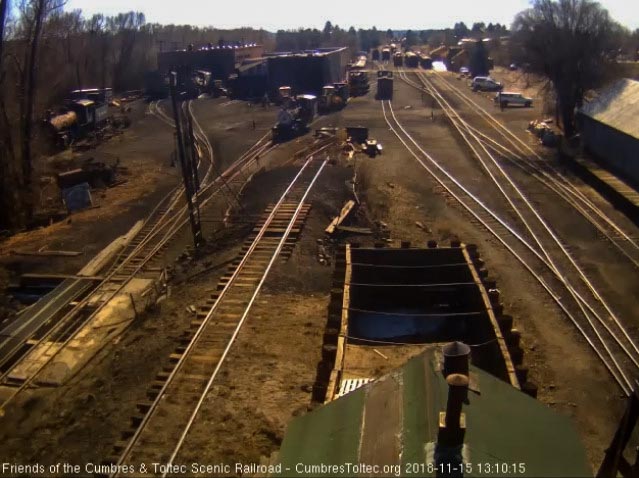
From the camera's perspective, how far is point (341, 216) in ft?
63.0

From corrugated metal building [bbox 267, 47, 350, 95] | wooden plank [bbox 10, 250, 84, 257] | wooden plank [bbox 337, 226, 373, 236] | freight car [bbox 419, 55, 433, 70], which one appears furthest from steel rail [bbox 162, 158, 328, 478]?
freight car [bbox 419, 55, 433, 70]

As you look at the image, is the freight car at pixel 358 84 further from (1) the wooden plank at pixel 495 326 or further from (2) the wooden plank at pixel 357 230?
(1) the wooden plank at pixel 495 326

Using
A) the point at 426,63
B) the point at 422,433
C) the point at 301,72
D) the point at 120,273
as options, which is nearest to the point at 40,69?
the point at 301,72

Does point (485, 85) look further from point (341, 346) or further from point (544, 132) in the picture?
point (341, 346)

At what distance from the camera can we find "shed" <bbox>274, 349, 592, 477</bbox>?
14.5ft

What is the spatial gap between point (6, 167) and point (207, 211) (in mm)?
8122

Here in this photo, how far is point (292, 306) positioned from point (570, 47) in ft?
85.1

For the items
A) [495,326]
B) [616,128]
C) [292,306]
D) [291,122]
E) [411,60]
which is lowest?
[292,306]

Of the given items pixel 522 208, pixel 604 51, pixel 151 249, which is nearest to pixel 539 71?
pixel 604 51

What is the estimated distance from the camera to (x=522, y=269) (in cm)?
1597

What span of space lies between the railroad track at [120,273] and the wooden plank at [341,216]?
4.98 metres

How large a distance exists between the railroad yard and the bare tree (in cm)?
799

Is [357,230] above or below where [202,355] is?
above

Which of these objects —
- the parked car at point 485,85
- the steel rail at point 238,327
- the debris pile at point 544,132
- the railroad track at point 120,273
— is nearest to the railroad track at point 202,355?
the steel rail at point 238,327
